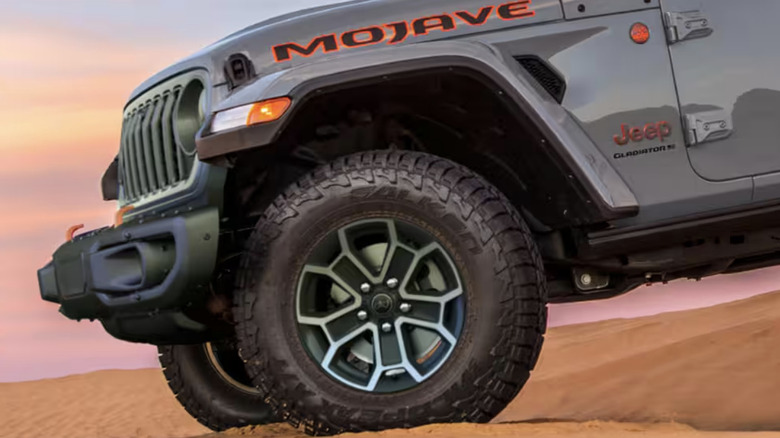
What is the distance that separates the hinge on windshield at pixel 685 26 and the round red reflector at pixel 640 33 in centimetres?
10

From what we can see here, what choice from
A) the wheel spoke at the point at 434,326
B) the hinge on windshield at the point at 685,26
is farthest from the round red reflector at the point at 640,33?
the wheel spoke at the point at 434,326

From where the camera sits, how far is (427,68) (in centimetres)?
475

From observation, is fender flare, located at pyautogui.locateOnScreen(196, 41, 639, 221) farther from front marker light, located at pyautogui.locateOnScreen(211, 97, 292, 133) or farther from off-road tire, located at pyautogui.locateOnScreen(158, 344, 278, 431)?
off-road tire, located at pyautogui.locateOnScreen(158, 344, 278, 431)

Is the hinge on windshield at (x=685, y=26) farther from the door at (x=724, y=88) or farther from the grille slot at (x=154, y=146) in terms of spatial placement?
the grille slot at (x=154, y=146)

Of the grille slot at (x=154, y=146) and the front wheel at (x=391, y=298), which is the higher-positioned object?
the grille slot at (x=154, y=146)

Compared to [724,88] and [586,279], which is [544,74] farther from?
[586,279]

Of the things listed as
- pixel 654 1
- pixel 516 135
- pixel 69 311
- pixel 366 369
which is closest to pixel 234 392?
pixel 69 311

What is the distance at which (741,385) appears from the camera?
7.66 m

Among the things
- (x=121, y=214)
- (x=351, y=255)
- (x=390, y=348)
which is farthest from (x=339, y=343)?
(x=121, y=214)

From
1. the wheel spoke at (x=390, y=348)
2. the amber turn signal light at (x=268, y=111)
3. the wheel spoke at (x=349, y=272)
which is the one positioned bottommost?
the wheel spoke at (x=390, y=348)

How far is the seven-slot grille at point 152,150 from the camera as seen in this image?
550cm

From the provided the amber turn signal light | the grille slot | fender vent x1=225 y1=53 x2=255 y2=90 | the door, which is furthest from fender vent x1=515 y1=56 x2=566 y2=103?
the grille slot

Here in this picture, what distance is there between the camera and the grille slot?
17.9 ft

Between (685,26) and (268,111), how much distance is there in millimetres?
1880
